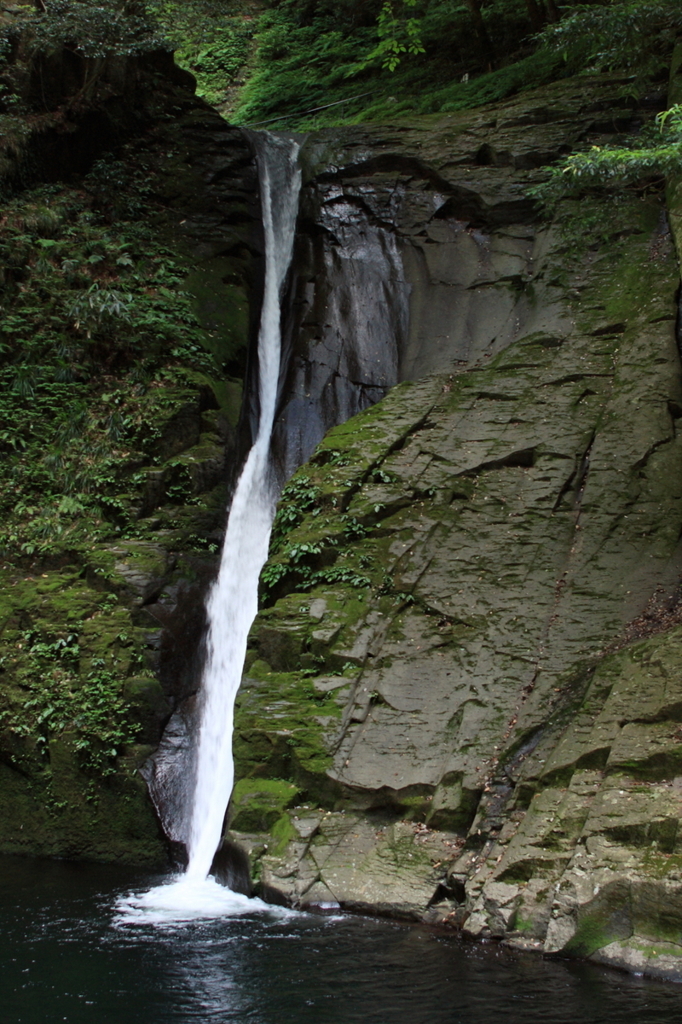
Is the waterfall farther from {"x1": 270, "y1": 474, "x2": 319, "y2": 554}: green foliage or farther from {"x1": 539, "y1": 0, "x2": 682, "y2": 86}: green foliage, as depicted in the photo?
{"x1": 539, "y1": 0, "x2": 682, "y2": 86}: green foliage

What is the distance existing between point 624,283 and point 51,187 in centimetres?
1026

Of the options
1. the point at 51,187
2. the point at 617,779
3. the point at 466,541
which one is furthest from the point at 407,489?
the point at 51,187

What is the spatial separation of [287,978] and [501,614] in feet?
14.9

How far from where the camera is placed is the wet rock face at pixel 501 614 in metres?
6.59

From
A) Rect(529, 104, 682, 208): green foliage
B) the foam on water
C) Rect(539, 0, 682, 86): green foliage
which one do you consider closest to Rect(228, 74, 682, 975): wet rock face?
the foam on water

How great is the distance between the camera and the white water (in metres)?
7.85

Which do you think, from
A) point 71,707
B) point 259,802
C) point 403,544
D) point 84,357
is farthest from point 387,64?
point 259,802

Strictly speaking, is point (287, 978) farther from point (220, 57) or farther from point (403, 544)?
point (220, 57)

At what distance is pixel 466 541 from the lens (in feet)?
33.0

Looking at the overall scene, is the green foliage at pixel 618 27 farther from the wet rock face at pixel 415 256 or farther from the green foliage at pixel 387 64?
the green foliage at pixel 387 64

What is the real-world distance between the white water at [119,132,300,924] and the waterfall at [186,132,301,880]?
0.01m

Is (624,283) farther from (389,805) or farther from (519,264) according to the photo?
(389,805)

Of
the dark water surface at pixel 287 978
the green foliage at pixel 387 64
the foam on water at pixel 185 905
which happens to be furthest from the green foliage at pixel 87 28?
the dark water surface at pixel 287 978

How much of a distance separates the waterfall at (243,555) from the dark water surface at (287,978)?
2.11 m
